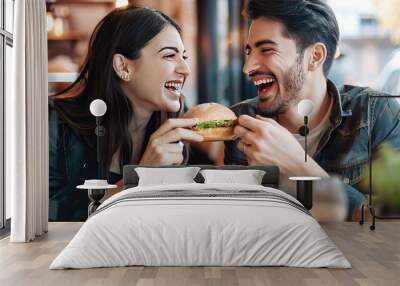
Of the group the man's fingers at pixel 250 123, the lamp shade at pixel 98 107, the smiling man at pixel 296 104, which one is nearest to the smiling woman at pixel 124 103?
the lamp shade at pixel 98 107

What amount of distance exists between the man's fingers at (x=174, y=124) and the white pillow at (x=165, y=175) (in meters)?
0.69

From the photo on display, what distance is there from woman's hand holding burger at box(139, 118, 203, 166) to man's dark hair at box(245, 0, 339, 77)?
5.30 ft

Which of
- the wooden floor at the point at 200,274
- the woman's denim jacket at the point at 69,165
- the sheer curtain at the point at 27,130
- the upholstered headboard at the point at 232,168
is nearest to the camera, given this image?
the wooden floor at the point at 200,274

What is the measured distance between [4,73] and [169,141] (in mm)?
2174

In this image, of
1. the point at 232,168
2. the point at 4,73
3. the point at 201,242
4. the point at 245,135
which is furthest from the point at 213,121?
the point at 201,242

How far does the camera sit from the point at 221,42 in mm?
8133

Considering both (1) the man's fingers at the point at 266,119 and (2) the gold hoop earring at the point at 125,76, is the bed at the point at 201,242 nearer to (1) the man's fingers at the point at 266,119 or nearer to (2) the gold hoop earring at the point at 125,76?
(1) the man's fingers at the point at 266,119

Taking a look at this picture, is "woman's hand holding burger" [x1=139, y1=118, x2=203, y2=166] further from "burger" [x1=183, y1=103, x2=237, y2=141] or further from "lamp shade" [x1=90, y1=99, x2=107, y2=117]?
"lamp shade" [x1=90, y1=99, x2=107, y2=117]

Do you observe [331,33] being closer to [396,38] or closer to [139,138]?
[396,38]

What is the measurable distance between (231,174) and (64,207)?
93.5 inches

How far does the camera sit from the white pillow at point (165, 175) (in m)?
7.31

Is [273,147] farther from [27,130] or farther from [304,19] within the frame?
[27,130]

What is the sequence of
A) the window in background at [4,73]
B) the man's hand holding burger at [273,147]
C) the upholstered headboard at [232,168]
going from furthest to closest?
the man's hand holding burger at [273,147] → the upholstered headboard at [232,168] → the window in background at [4,73]

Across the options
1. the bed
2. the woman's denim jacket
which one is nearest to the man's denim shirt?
the woman's denim jacket
